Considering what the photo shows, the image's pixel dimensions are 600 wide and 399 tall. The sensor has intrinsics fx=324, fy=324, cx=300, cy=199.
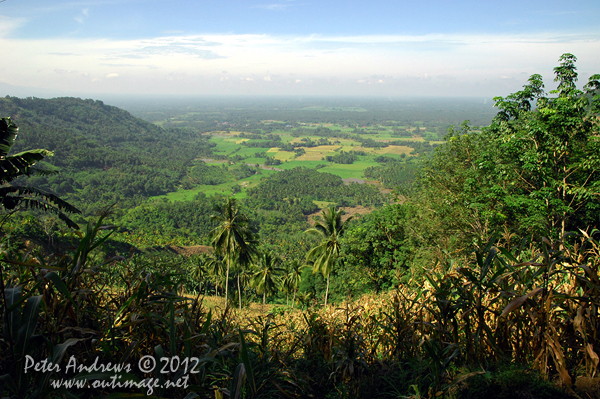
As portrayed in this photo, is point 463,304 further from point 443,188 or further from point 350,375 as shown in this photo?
point 443,188

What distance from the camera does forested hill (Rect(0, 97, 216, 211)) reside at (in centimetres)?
7831

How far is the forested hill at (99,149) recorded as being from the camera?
7831 cm

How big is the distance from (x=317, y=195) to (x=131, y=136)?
366 feet

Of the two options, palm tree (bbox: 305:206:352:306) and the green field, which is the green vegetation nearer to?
palm tree (bbox: 305:206:352:306)

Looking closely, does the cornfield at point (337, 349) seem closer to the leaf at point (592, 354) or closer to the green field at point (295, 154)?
the leaf at point (592, 354)

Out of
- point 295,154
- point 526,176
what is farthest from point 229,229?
point 295,154

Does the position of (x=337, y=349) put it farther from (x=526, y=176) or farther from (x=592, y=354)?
(x=526, y=176)

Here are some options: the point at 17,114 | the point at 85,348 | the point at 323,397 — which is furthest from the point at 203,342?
the point at 17,114

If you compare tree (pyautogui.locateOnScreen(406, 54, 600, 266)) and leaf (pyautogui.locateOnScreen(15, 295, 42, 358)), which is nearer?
leaf (pyautogui.locateOnScreen(15, 295, 42, 358))

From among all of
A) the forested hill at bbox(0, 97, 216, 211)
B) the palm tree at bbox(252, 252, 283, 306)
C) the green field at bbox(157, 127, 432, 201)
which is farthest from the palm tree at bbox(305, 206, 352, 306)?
the green field at bbox(157, 127, 432, 201)

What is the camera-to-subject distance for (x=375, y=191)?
3388 inches

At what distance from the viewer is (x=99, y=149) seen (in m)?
102

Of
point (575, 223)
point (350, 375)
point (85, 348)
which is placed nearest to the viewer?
point (85, 348)

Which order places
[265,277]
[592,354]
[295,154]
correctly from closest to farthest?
[592,354] → [265,277] → [295,154]
